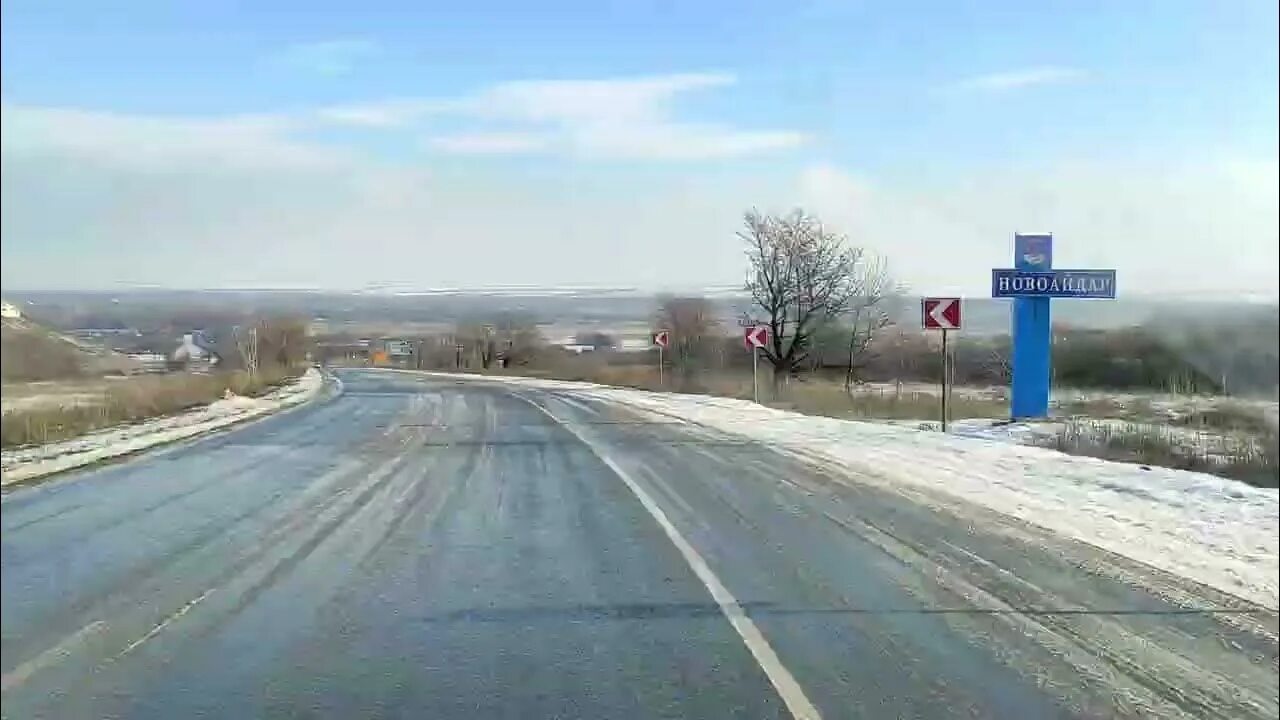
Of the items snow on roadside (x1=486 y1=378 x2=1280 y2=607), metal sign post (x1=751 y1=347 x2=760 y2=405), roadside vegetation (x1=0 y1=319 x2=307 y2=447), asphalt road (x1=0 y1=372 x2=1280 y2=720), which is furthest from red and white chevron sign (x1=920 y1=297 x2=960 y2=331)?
roadside vegetation (x1=0 y1=319 x2=307 y2=447)

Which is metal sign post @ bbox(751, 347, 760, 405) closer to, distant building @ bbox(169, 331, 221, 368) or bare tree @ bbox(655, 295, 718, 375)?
bare tree @ bbox(655, 295, 718, 375)

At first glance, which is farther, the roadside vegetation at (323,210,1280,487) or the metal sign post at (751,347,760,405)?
the metal sign post at (751,347,760,405)

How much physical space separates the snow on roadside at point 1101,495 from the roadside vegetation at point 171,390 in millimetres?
6253

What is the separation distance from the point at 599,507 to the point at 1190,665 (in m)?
6.45

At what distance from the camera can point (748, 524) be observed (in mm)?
10812

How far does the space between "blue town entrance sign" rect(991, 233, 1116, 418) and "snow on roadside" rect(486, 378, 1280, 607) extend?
1.46 meters

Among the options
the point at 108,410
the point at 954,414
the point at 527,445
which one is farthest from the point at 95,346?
the point at 954,414

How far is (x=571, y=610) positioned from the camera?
7.19m

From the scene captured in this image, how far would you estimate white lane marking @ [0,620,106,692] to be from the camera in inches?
122

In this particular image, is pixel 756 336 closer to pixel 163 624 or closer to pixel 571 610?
pixel 571 610

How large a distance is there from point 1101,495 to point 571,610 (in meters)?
7.70

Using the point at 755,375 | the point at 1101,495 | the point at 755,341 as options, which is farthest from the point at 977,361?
the point at 755,375

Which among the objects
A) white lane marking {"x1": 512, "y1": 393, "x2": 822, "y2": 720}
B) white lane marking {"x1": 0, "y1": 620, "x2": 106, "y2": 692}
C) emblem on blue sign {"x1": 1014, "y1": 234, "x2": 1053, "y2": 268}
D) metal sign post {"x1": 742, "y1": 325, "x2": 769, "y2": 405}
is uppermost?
emblem on blue sign {"x1": 1014, "y1": 234, "x2": 1053, "y2": 268}

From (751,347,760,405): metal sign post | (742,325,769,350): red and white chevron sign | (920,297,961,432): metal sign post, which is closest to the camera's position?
(920,297,961,432): metal sign post
